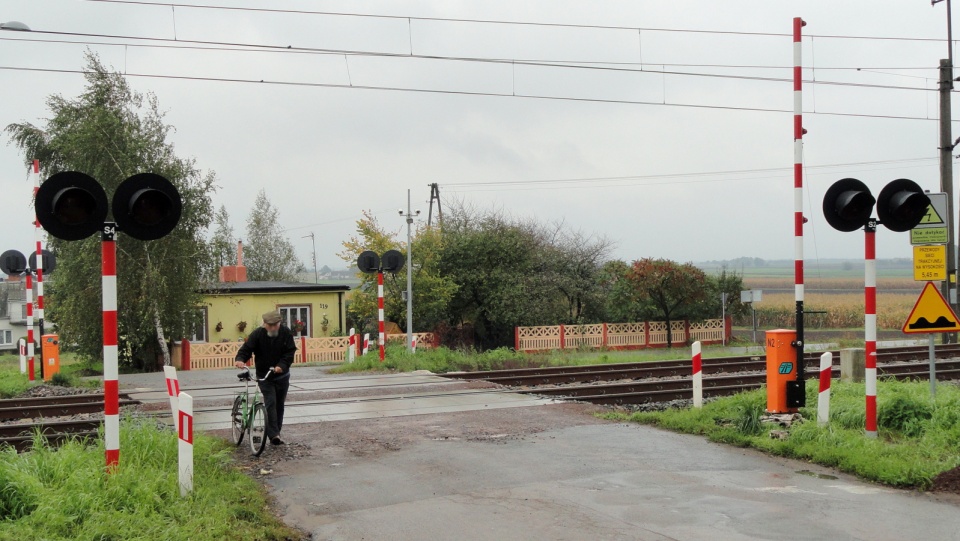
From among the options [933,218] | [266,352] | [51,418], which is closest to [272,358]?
[266,352]

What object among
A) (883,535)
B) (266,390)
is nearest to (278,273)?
(266,390)

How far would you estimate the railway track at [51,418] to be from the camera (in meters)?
11.5

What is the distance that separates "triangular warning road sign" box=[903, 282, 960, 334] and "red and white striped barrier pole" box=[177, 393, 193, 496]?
328 inches

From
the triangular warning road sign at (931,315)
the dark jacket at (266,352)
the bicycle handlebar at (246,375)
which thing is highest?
the triangular warning road sign at (931,315)

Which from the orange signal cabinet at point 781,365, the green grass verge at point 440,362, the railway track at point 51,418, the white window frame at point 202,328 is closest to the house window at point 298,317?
the white window frame at point 202,328

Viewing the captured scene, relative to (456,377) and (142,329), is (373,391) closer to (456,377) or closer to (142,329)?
(456,377)

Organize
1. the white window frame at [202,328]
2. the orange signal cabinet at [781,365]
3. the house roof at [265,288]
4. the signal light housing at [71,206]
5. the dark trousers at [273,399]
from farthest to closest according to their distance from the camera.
→ the house roof at [265,288] → the white window frame at [202,328] → the orange signal cabinet at [781,365] → the dark trousers at [273,399] → the signal light housing at [71,206]

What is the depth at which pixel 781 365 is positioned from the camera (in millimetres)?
11023

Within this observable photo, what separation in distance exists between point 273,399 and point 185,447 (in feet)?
8.72

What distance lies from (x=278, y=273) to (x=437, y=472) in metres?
63.6

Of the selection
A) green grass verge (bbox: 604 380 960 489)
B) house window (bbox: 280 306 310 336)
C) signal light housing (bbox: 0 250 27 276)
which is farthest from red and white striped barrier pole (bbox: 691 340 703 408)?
house window (bbox: 280 306 310 336)

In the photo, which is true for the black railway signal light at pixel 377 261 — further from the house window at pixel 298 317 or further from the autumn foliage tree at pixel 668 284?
the autumn foliage tree at pixel 668 284

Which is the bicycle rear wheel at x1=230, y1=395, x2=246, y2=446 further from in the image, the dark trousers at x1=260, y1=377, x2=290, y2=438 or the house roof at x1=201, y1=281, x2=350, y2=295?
the house roof at x1=201, y1=281, x2=350, y2=295

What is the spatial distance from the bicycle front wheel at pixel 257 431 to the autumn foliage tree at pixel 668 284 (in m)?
29.2
